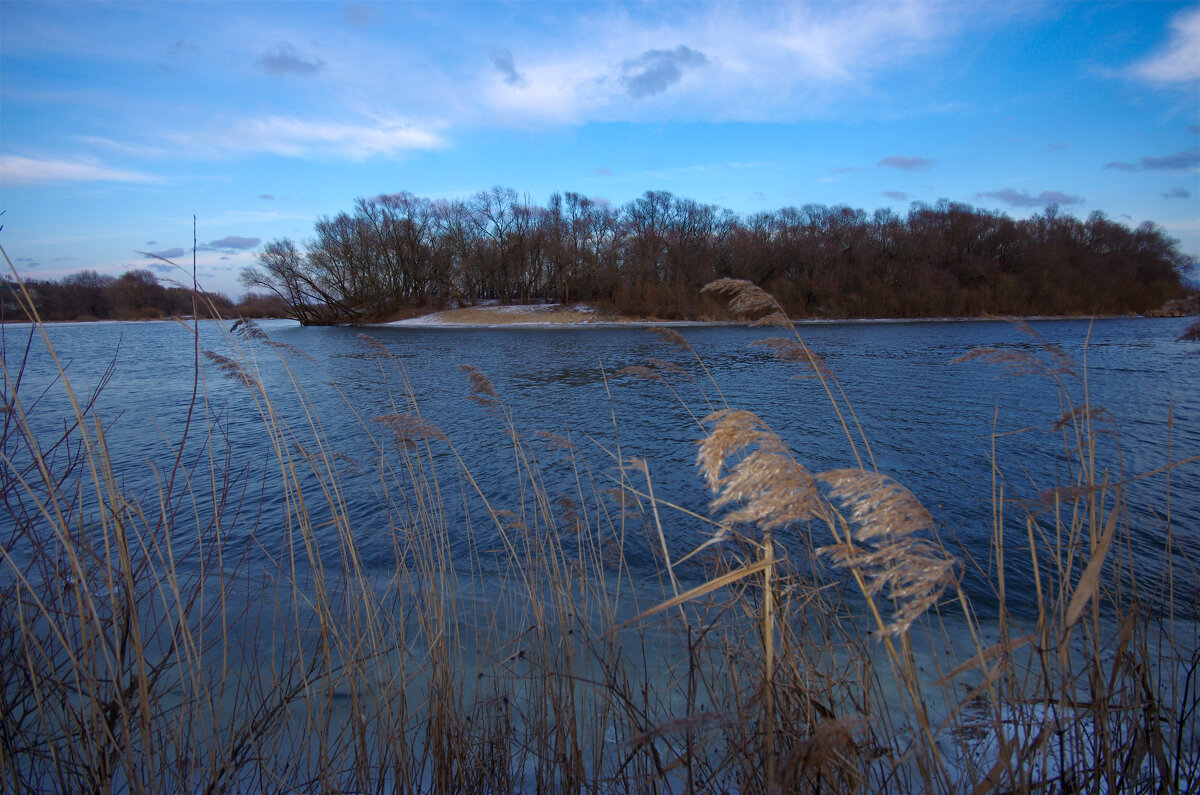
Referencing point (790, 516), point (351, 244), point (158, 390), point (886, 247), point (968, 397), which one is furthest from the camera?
point (886, 247)

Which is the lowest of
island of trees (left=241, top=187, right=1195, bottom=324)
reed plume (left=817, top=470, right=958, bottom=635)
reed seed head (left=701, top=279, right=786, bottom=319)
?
reed plume (left=817, top=470, right=958, bottom=635)

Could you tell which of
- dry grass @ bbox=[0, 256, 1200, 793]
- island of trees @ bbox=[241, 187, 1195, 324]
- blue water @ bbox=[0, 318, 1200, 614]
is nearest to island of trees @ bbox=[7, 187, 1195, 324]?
island of trees @ bbox=[241, 187, 1195, 324]

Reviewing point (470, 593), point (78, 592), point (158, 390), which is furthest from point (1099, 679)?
point (158, 390)

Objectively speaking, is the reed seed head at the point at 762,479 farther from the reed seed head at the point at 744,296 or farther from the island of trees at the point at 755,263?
the island of trees at the point at 755,263

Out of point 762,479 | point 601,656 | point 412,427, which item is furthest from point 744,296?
point 601,656

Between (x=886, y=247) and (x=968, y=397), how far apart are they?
66.5m

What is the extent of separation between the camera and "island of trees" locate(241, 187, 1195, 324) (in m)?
60.6

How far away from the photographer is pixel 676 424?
12.1 metres

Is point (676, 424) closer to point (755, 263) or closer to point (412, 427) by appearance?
point (412, 427)

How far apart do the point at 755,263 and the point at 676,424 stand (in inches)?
2420

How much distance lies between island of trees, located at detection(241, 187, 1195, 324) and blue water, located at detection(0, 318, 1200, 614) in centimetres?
3845

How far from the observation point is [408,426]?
12.2 feet

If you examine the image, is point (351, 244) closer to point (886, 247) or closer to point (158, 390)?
point (158, 390)

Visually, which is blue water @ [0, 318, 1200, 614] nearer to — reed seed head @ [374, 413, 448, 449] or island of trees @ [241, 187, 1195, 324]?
reed seed head @ [374, 413, 448, 449]
